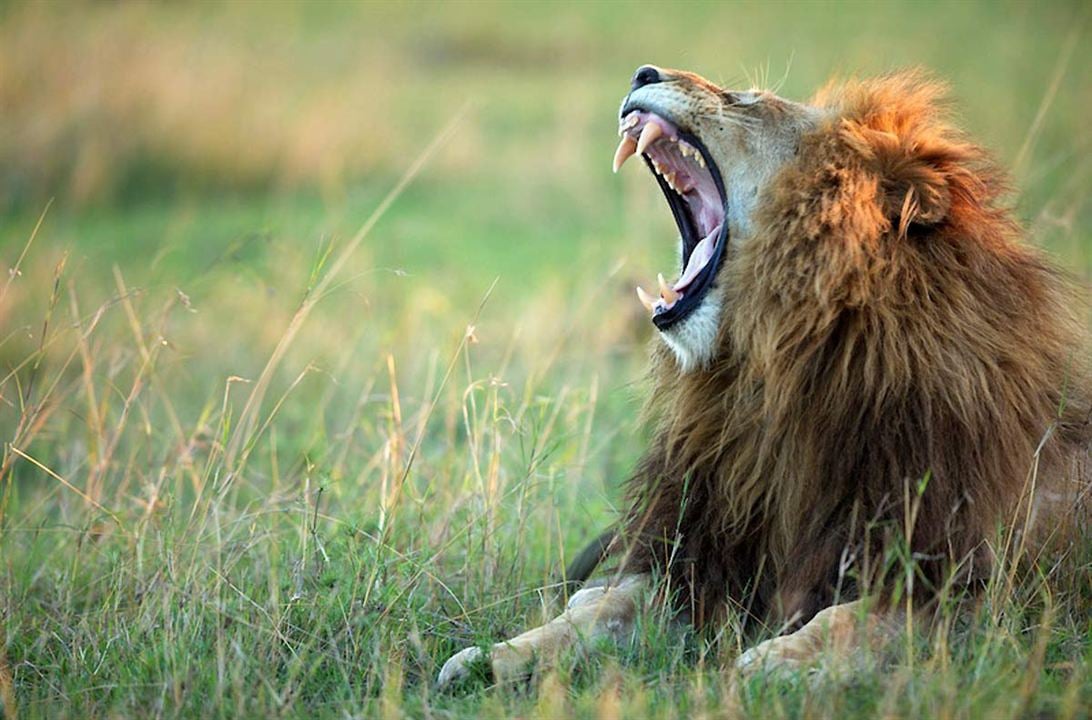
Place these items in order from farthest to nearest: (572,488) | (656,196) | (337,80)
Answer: (337,80)
(656,196)
(572,488)

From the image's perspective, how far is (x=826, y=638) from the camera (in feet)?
9.00

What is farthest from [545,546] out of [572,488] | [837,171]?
[837,171]

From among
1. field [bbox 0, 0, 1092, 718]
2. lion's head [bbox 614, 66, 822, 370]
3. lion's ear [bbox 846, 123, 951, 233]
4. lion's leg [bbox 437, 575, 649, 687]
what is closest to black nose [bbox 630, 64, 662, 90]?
lion's head [bbox 614, 66, 822, 370]

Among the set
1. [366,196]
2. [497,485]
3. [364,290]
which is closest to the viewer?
[497,485]

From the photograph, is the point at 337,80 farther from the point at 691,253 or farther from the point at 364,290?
the point at 691,253

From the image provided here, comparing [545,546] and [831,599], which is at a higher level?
[831,599]

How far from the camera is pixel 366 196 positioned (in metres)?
Answer: 10.7

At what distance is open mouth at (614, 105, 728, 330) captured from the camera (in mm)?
3209

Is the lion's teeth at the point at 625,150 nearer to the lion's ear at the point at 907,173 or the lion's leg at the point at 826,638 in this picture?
the lion's ear at the point at 907,173

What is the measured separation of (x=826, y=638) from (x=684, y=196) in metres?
1.35

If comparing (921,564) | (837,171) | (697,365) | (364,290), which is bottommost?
(364,290)

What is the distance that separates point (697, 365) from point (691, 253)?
0.42m

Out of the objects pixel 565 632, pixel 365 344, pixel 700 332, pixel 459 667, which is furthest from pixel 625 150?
pixel 365 344

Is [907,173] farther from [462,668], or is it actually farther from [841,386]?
[462,668]
